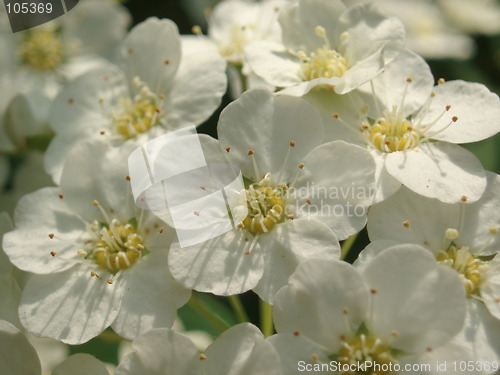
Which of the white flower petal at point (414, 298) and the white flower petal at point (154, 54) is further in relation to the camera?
the white flower petal at point (154, 54)

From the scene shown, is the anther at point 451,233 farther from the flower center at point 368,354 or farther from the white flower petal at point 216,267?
the white flower petal at point 216,267

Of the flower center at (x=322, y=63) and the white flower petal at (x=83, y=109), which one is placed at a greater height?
the flower center at (x=322, y=63)

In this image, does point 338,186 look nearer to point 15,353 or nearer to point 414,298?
point 414,298

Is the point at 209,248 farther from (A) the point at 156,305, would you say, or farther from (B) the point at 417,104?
(B) the point at 417,104

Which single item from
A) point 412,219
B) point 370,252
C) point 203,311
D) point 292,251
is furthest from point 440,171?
point 203,311

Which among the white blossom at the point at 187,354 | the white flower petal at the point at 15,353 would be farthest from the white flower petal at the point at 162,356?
the white flower petal at the point at 15,353

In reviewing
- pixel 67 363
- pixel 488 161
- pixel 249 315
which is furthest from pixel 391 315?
pixel 488 161

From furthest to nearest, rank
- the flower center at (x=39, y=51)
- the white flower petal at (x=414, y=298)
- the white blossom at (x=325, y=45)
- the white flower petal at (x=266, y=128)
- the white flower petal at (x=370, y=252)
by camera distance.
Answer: the flower center at (x=39, y=51), the white blossom at (x=325, y=45), the white flower petal at (x=266, y=128), the white flower petal at (x=370, y=252), the white flower petal at (x=414, y=298)

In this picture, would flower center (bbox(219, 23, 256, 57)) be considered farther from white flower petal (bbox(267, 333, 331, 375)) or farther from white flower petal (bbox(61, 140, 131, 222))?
white flower petal (bbox(267, 333, 331, 375))
